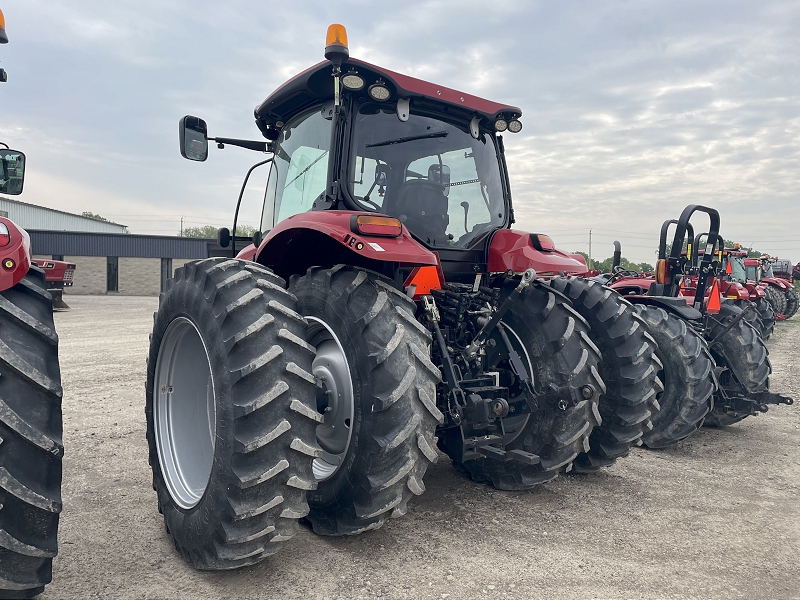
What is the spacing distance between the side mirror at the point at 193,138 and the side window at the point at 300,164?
53 centimetres

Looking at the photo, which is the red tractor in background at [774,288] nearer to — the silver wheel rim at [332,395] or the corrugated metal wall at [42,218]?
the silver wheel rim at [332,395]

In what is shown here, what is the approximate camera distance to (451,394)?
3045 mm

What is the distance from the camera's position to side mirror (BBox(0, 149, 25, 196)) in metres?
3.03

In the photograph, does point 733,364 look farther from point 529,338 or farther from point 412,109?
point 412,109

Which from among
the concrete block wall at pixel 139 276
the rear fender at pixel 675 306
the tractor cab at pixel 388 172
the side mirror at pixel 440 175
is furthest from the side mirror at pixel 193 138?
the concrete block wall at pixel 139 276

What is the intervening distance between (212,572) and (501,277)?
7.92 feet

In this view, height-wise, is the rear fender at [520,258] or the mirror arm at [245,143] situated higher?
the mirror arm at [245,143]

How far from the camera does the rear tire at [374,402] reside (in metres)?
2.69

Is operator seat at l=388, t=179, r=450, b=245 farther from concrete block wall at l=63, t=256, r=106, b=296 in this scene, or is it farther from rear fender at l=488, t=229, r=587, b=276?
concrete block wall at l=63, t=256, r=106, b=296

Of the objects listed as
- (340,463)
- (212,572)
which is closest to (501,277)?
(340,463)

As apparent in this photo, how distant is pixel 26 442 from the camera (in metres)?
1.96

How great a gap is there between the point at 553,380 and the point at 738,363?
316 cm

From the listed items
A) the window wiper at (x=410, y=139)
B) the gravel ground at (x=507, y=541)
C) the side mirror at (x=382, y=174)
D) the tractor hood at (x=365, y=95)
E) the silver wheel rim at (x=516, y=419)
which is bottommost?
the gravel ground at (x=507, y=541)

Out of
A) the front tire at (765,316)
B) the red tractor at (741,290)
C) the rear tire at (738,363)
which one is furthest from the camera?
the front tire at (765,316)
